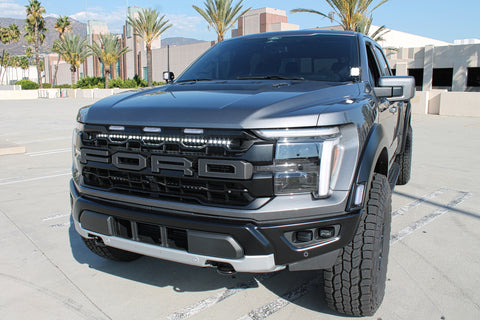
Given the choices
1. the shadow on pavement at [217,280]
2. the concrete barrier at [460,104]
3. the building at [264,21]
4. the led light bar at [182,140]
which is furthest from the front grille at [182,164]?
the building at [264,21]

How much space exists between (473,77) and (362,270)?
37123mm

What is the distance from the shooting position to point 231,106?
2359mm

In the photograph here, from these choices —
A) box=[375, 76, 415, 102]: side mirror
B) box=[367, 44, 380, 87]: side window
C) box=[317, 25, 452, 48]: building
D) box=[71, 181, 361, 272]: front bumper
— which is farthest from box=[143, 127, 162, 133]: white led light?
box=[317, 25, 452, 48]: building

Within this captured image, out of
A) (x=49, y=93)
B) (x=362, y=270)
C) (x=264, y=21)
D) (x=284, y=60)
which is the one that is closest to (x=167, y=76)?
(x=284, y=60)

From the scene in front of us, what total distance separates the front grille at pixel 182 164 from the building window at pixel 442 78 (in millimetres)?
37466

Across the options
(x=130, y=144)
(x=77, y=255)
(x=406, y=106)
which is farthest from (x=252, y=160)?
(x=406, y=106)

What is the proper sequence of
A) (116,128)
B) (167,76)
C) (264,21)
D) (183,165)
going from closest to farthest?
1. (183,165)
2. (116,128)
3. (167,76)
4. (264,21)

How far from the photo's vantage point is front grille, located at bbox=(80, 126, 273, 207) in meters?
2.25

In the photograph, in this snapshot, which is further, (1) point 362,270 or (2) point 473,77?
(2) point 473,77

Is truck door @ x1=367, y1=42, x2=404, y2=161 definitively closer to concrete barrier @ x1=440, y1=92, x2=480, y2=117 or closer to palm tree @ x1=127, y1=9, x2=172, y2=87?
concrete barrier @ x1=440, y1=92, x2=480, y2=117

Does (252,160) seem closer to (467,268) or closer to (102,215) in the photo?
(102,215)

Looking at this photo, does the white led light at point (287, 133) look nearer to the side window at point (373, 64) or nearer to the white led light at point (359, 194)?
the white led light at point (359, 194)

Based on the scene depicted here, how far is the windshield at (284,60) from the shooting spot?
3449mm

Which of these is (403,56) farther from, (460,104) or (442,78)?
(460,104)
